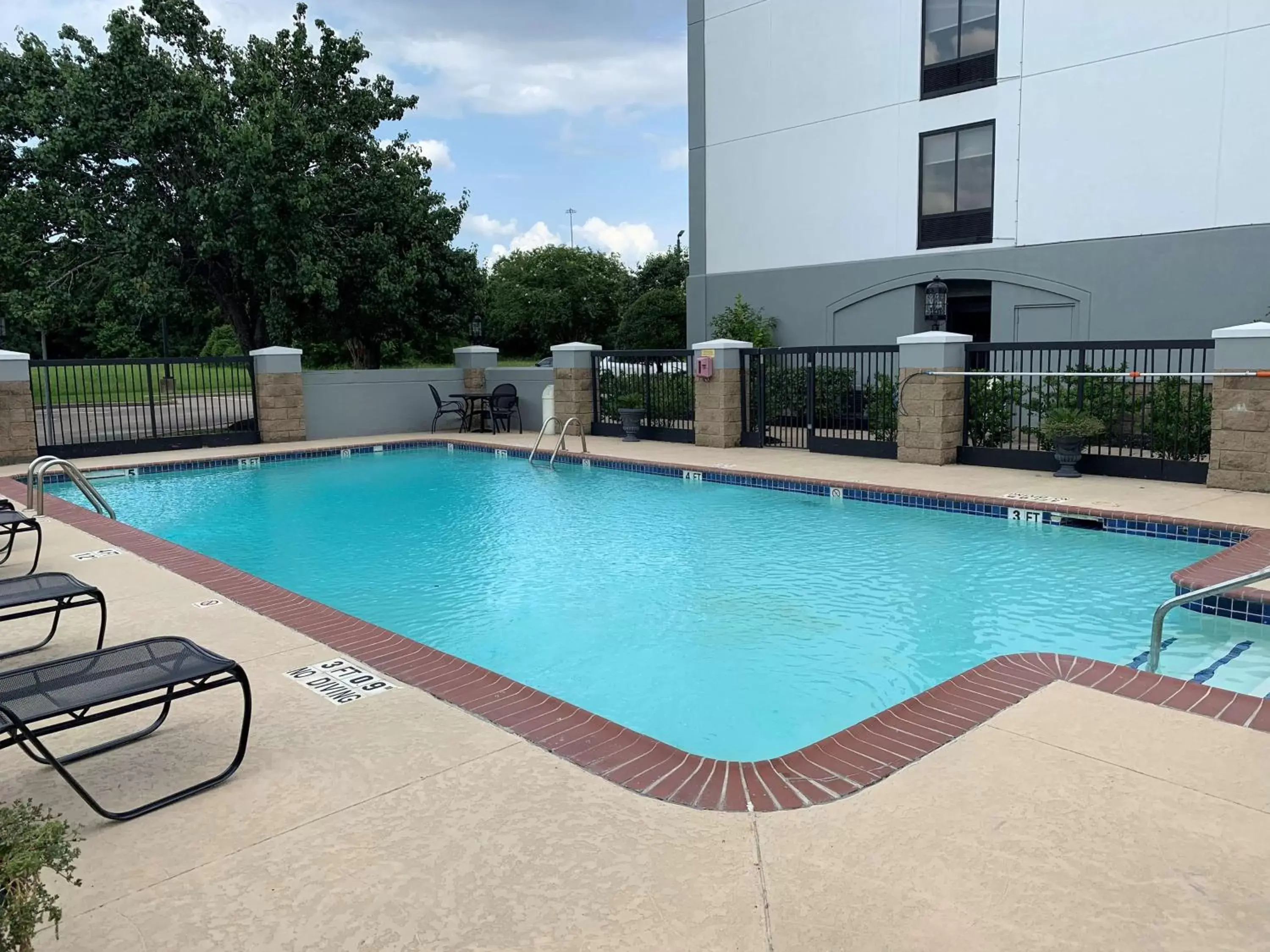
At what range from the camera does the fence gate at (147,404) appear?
536 inches

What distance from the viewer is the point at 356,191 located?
58.7 ft

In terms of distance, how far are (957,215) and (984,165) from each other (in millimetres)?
862

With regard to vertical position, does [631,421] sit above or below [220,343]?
below

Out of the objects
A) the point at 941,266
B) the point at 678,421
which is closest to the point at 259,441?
the point at 678,421

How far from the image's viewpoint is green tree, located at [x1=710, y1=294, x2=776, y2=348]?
17703 millimetres

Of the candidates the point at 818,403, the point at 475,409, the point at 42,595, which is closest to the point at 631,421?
the point at 818,403

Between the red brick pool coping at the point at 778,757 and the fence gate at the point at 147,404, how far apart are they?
35.4ft

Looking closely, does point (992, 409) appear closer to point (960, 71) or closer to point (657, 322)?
point (960, 71)

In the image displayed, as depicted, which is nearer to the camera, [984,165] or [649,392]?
[649,392]

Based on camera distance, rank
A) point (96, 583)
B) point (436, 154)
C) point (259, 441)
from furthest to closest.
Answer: point (436, 154)
point (259, 441)
point (96, 583)

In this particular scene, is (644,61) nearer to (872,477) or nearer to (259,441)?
(259,441)

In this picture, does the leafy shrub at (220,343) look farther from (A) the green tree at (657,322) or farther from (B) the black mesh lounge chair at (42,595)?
(B) the black mesh lounge chair at (42,595)

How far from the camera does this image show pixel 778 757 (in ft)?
12.1

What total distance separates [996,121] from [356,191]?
455 inches
